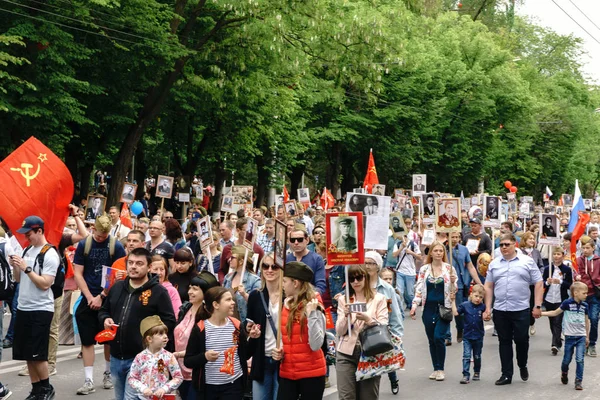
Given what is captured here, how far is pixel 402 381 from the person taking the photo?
1177cm

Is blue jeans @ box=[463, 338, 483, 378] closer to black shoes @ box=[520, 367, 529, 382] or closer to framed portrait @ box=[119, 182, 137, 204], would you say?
black shoes @ box=[520, 367, 529, 382]

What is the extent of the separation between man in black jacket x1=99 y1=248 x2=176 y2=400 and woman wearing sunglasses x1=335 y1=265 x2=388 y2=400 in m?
1.36

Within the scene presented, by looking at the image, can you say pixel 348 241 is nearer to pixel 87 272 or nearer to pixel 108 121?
pixel 87 272

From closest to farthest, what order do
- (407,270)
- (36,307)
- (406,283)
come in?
1. (36,307)
2. (406,283)
3. (407,270)

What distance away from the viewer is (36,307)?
9375 millimetres

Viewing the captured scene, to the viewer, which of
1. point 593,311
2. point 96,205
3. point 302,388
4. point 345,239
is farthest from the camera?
point 96,205

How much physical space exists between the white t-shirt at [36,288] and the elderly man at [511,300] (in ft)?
16.1

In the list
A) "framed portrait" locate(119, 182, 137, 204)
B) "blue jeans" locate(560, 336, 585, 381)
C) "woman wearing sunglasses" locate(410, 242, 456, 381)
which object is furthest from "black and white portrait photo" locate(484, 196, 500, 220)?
"blue jeans" locate(560, 336, 585, 381)

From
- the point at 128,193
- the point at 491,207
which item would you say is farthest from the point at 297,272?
the point at 491,207

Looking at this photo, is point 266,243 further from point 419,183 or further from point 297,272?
point 419,183

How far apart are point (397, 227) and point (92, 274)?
8.74m

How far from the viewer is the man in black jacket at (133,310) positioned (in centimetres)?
797

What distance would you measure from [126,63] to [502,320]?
16872 millimetres

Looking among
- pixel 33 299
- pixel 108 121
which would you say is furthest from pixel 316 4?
pixel 33 299
